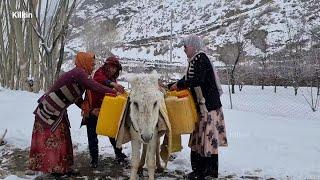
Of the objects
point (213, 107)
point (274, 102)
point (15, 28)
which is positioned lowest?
point (274, 102)

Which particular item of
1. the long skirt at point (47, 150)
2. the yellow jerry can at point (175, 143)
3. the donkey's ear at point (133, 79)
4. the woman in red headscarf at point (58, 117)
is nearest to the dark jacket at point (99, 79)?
the woman in red headscarf at point (58, 117)

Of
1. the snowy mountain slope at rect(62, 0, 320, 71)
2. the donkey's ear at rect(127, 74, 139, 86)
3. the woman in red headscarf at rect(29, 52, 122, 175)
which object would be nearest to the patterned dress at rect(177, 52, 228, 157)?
the donkey's ear at rect(127, 74, 139, 86)

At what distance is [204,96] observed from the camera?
13.4ft

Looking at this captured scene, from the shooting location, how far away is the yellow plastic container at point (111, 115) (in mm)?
3941

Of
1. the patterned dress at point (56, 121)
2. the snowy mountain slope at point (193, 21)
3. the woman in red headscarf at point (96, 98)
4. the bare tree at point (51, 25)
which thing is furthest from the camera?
the snowy mountain slope at point (193, 21)

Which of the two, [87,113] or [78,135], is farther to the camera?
[78,135]

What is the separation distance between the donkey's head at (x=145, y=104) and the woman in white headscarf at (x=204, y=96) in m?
0.42

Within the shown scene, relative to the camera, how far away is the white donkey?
353cm

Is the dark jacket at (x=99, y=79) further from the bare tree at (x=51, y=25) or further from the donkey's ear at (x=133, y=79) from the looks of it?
the bare tree at (x=51, y=25)

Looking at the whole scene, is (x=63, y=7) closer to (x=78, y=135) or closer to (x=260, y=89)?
(x=78, y=135)

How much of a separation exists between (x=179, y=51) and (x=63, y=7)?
17080 mm

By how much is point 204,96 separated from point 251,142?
1.69 meters

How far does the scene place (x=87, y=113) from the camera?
4492 millimetres

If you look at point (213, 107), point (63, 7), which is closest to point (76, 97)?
point (213, 107)
